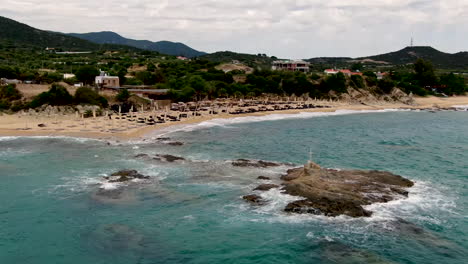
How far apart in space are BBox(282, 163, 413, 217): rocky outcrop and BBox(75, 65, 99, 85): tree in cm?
5670

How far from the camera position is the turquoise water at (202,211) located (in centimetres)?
1961

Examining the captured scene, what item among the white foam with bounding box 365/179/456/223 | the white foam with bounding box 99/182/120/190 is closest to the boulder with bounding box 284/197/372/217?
the white foam with bounding box 365/179/456/223

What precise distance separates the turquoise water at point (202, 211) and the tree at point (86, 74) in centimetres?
3388

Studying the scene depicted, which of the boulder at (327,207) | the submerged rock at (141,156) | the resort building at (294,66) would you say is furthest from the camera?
the resort building at (294,66)

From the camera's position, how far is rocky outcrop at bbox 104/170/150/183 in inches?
1201

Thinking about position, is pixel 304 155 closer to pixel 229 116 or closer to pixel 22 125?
pixel 229 116

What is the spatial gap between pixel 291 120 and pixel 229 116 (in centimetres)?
1069

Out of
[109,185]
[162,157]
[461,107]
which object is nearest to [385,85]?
[461,107]

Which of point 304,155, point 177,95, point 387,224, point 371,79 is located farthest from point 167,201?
point 371,79

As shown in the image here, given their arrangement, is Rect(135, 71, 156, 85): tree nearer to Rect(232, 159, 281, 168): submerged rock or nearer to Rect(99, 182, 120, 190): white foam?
Rect(232, 159, 281, 168): submerged rock

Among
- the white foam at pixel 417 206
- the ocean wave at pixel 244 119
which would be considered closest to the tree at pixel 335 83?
the ocean wave at pixel 244 119

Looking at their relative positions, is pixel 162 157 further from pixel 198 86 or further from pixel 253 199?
pixel 198 86

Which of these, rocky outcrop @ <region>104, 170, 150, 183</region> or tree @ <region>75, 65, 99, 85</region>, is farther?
tree @ <region>75, 65, 99, 85</region>

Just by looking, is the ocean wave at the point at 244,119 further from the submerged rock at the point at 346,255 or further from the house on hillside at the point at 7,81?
the submerged rock at the point at 346,255
